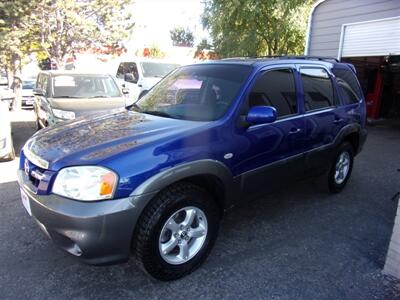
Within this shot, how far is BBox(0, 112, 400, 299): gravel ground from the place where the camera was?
2797 mm

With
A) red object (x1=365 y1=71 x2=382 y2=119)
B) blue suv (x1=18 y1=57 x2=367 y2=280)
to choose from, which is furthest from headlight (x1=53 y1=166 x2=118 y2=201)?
red object (x1=365 y1=71 x2=382 y2=119)

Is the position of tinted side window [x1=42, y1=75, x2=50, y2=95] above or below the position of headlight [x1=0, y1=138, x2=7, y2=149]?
above

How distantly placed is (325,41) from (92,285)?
9.88 m

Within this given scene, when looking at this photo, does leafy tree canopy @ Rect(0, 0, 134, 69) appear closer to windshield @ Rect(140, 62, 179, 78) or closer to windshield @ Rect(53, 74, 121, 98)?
Answer: windshield @ Rect(140, 62, 179, 78)

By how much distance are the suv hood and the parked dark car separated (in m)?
3.31

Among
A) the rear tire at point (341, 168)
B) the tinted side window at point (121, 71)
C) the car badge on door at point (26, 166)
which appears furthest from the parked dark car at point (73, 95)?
the rear tire at point (341, 168)

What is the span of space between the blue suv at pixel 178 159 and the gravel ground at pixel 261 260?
0.28 m

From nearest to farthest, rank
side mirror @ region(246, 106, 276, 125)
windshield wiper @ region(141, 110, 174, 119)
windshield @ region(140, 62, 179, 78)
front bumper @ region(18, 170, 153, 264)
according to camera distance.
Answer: front bumper @ region(18, 170, 153, 264) → side mirror @ region(246, 106, 276, 125) → windshield wiper @ region(141, 110, 174, 119) → windshield @ region(140, 62, 179, 78)

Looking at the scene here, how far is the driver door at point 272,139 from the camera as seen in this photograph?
326 centimetres

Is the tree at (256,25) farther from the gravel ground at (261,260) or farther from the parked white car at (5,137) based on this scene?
the gravel ground at (261,260)

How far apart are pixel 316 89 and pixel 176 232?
2.52 m

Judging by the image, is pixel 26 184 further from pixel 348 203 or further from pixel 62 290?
pixel 348 203

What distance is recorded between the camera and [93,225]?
2.38m

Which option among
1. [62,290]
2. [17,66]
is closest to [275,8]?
[17,66]
